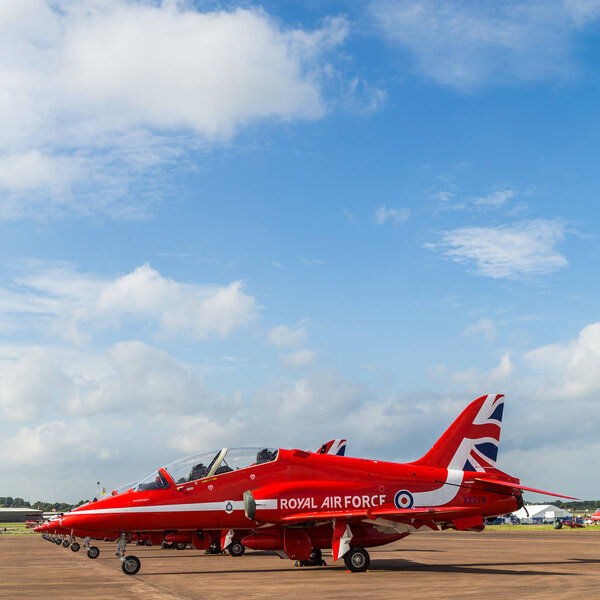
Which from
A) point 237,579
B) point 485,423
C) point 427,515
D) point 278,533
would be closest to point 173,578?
point 237,579

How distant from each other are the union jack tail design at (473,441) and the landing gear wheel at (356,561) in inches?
181

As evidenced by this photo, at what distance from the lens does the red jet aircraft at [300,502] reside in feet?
60.1

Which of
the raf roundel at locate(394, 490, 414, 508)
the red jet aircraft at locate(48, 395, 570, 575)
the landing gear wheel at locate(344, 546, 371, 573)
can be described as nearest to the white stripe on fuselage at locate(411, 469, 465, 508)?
the red jet aircraft at locate(48, 395, 570, 575)

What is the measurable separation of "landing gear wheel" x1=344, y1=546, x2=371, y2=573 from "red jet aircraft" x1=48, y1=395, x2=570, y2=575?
26 mm

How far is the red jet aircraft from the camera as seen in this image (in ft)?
60.1

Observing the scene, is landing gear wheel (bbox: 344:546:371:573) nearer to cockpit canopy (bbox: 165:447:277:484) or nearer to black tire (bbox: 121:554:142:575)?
cockpit canopy (bbox: 165:447:277:484)

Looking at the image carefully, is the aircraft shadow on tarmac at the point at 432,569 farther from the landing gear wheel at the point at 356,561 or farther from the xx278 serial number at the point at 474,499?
the xx278 serial number at the point at 474,499

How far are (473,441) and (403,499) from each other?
355 centimetres

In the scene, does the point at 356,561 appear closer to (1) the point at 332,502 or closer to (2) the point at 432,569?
(1) the point at 332,502

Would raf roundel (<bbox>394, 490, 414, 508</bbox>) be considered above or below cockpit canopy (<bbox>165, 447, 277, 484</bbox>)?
below

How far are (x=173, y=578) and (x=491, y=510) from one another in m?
9.58

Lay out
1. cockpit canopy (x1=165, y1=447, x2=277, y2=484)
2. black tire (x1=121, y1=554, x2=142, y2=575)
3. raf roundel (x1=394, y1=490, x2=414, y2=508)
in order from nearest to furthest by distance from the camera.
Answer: black tire (x1=121, y1=554, x2=142, y2=575) < cockpit canopy (x1=165, y1=447, x2=277, y2=484) < raf roundel (x1=394, y1=490, x2=414, y2=508)

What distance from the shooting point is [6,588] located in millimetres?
15398

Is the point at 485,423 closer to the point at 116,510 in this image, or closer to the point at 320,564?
the point at 320,564
